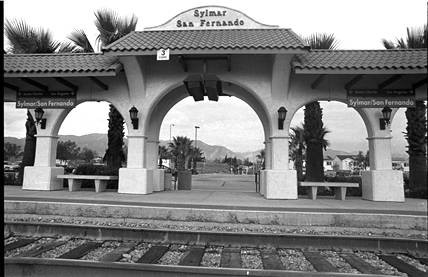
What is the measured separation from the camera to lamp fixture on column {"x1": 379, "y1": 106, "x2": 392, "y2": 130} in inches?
423

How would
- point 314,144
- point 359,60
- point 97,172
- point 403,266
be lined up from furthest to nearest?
point 314,144 < point 97,172 < point 359,60 < point 403,266

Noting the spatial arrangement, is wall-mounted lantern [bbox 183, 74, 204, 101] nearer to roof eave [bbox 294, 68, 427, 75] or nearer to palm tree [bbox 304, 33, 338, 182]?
roof eave [bbox 294, 68, 427, 75]

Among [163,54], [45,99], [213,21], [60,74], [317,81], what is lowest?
[45,99]

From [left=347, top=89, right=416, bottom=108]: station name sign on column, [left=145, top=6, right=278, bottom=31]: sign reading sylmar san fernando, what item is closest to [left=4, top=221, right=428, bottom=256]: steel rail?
[left=347, top=89, right=416, bottom=108]: station name sign on column

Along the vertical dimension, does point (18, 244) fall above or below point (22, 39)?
below

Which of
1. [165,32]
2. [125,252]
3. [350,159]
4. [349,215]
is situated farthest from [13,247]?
[350,159]

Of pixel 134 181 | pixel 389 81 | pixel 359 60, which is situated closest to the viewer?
pixel 389 81

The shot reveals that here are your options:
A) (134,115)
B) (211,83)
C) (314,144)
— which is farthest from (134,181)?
(314,144)

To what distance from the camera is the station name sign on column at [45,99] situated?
39.2ft

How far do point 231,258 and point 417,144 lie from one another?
13.8 m

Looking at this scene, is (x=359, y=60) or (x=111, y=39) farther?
(x=111, y=39)

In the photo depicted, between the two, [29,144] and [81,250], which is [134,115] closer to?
[81,250]

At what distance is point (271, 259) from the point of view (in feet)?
18.4

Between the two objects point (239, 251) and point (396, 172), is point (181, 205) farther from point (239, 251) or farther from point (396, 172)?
point (396, 172)
